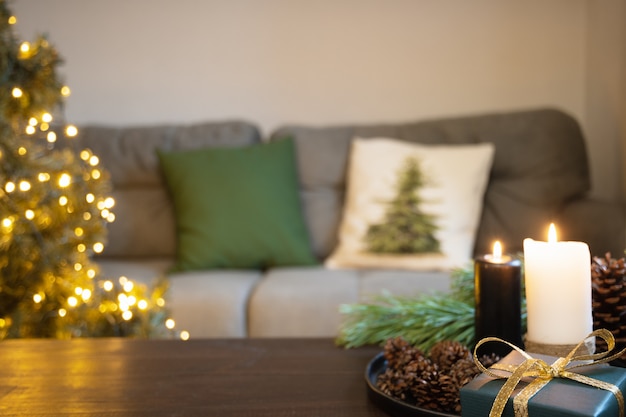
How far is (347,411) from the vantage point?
0.84 m

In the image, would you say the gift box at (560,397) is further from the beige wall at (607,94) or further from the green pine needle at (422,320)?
the beige wall at (607,94)

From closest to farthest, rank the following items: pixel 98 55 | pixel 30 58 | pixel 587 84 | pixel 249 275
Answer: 1. pixel 30 58
2. pixel 249 275
3. pixel 587 84
4. pixel 98 55

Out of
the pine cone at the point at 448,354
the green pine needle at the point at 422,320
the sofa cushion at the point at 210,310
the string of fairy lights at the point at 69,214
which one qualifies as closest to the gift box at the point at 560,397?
the pine cone at the point at 448,354

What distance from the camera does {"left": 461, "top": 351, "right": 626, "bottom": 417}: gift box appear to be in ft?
2.07

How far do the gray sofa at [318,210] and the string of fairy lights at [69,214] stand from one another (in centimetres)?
20

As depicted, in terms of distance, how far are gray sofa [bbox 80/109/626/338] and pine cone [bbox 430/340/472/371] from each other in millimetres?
1058

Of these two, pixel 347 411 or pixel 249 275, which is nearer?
pixel 347 411

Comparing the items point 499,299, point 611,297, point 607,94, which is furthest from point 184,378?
point 607,94

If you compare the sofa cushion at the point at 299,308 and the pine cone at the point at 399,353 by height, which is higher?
the pine cone at the point at 399,353

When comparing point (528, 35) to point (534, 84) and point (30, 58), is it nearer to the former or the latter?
point (534, 84)

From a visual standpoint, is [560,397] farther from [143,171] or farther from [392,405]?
[143,171]

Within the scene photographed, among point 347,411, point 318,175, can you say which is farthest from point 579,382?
point 318,175

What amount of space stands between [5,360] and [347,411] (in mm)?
550

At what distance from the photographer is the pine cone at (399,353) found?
2.83 feet
